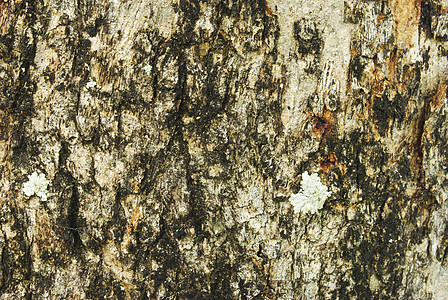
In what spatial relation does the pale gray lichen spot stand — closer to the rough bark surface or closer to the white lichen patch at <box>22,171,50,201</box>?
the rough bark surface

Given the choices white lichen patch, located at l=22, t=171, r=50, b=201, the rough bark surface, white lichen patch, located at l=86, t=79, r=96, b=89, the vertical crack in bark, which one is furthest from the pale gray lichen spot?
the vertical crack in bark

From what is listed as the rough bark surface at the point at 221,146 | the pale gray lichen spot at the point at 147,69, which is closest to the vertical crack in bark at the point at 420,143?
the rough bark surface at the point at 221,146

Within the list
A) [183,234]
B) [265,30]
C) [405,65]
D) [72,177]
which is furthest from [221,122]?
[405,65]

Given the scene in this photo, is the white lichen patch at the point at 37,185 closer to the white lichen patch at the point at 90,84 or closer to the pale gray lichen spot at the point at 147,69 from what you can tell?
the white lichen patch at the point at 90,84

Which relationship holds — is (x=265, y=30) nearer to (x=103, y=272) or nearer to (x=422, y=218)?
(x=422, y=218)

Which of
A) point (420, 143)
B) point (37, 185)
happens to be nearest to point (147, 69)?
point (37, 185)

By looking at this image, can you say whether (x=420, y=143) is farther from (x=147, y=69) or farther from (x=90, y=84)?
(x=90, y=84)
